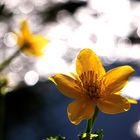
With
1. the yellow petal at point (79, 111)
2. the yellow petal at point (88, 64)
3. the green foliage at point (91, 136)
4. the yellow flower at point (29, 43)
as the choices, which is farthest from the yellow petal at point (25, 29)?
the green foliage at point (91, 136)

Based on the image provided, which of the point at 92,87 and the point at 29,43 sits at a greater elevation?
the point at 92,87

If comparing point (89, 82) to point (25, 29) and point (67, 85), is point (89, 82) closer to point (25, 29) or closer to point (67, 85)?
point (67, 85)

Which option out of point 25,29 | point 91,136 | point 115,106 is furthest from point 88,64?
point 25,29

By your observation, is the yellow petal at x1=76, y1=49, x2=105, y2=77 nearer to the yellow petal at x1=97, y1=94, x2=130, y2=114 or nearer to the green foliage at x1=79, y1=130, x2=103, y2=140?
the yellow petal at x1=97, y1=94, x2=130, y2=114

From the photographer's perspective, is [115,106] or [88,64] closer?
[115,106]

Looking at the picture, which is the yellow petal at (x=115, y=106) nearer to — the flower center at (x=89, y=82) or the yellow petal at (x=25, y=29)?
the flower center at (x=89, y=82)

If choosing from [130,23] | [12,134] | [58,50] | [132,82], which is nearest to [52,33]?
[58,50]

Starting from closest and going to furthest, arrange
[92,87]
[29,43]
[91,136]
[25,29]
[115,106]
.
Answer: [91,136], [115,106], [92,87], [25,29], [29,43]

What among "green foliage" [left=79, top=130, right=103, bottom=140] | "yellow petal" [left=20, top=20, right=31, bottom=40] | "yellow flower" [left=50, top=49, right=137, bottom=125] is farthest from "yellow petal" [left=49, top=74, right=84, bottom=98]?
"yellow petal" [left=20, top=20, right=31, bottom=40]
